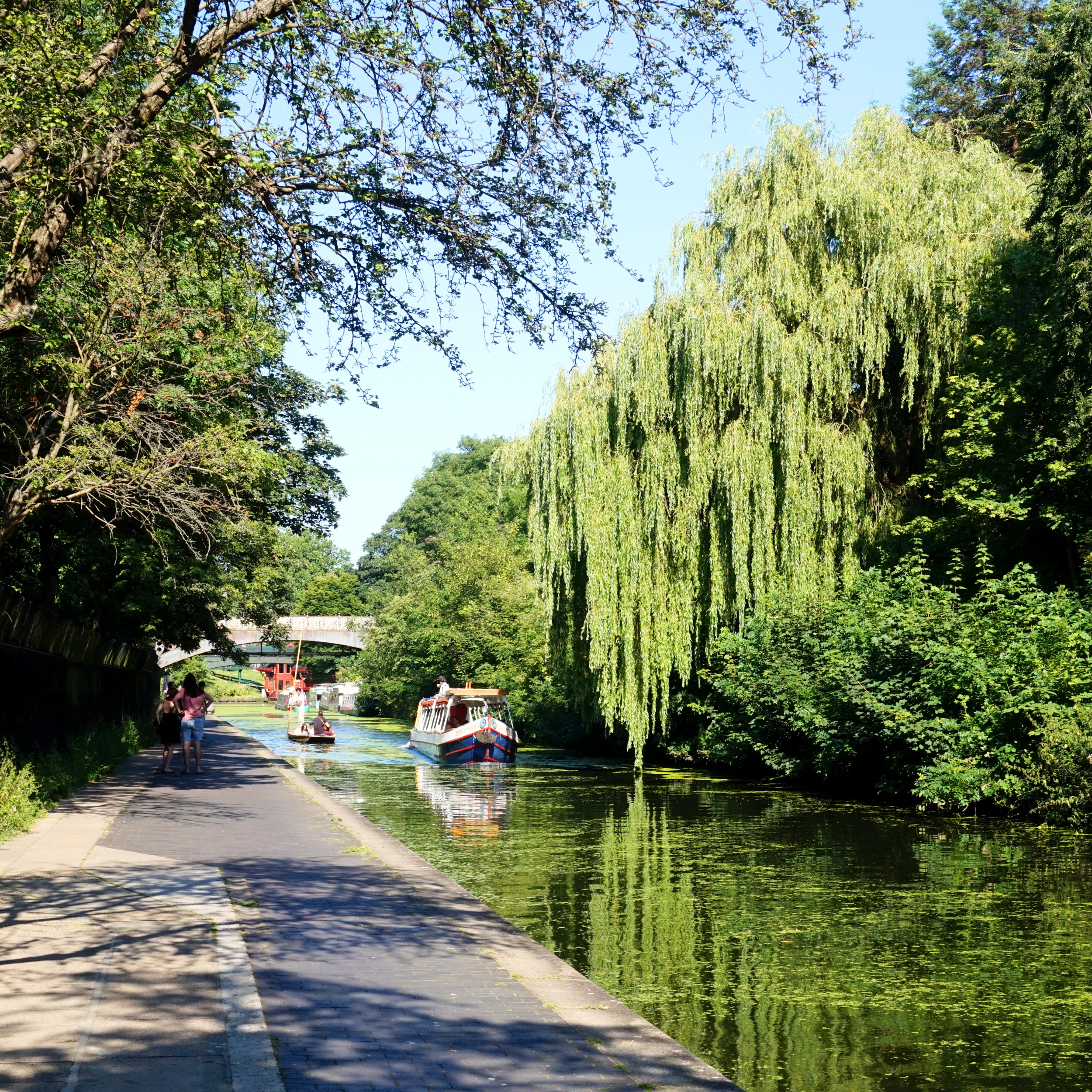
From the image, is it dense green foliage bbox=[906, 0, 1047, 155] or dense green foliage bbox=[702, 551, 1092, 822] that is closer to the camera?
dense green foliage bbox=[702, 551, 1092, 822]

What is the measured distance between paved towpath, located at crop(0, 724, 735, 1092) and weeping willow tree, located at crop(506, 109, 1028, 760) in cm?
1593

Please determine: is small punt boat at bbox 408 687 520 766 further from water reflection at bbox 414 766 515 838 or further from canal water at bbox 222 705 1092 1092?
canal water at bbox 222 705 1092 1092

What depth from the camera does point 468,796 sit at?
90.0 ft

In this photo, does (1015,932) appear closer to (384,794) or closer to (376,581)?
(384,794)

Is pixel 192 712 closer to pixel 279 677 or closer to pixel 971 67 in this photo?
pixel 971 67

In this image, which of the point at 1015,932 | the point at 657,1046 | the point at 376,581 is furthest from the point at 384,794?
the point at 376,581

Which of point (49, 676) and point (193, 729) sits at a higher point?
point (49, 676)

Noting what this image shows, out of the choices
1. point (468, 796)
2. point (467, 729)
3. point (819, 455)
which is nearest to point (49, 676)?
point (468, 796)

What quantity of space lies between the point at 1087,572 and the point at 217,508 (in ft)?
48.0

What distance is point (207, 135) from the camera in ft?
35.6

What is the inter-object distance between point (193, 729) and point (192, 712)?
52cm

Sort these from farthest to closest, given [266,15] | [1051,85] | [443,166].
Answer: [1051,85]
[443,166]
[266,15]

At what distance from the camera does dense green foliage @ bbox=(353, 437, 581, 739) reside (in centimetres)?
5019

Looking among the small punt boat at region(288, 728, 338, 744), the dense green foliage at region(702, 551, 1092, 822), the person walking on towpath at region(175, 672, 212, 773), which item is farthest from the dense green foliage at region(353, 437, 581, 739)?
the person walking on towpath at region(175, 672, 212, 773)
